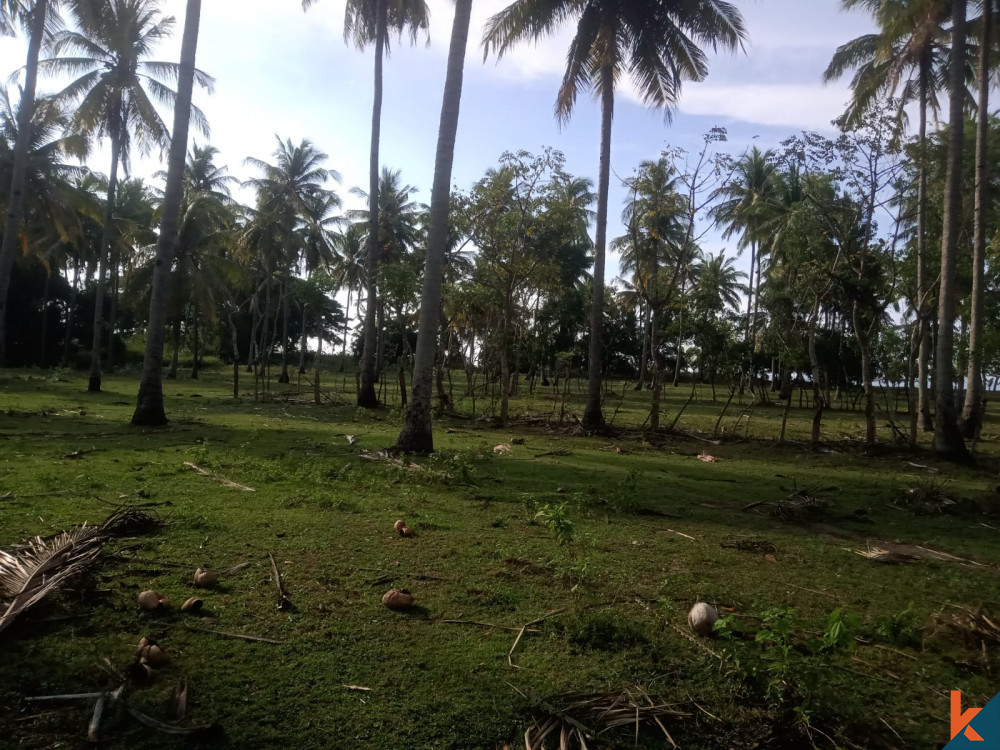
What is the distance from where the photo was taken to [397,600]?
3.76 metres

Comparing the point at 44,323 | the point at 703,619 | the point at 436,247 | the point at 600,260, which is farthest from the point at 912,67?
the point at 44,323

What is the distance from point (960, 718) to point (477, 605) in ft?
7.97

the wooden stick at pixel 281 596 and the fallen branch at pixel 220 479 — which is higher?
the fallen branch at pixel 220 479

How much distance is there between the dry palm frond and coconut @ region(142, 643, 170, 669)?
2.46ft

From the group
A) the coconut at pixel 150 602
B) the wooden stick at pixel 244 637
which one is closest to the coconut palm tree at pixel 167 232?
the coconut at pixel 150 602

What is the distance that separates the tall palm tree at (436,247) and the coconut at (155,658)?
6.63 m

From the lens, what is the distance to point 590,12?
1481 cm

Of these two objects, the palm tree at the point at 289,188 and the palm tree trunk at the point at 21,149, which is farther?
the palm tree at the point at 289,188

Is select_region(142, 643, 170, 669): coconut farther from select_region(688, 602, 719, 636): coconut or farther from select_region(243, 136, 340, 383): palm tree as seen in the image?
select_region(243, 136, 340, 383): palm tree

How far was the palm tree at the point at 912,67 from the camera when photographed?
13586 millimetres

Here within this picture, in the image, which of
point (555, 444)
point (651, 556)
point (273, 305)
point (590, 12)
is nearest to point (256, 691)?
point (651, 556)

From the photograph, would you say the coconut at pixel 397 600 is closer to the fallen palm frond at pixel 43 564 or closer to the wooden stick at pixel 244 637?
the wooden stick at pixel 244 637

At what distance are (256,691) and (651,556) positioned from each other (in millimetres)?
3252

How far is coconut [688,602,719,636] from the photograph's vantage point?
3619mm
